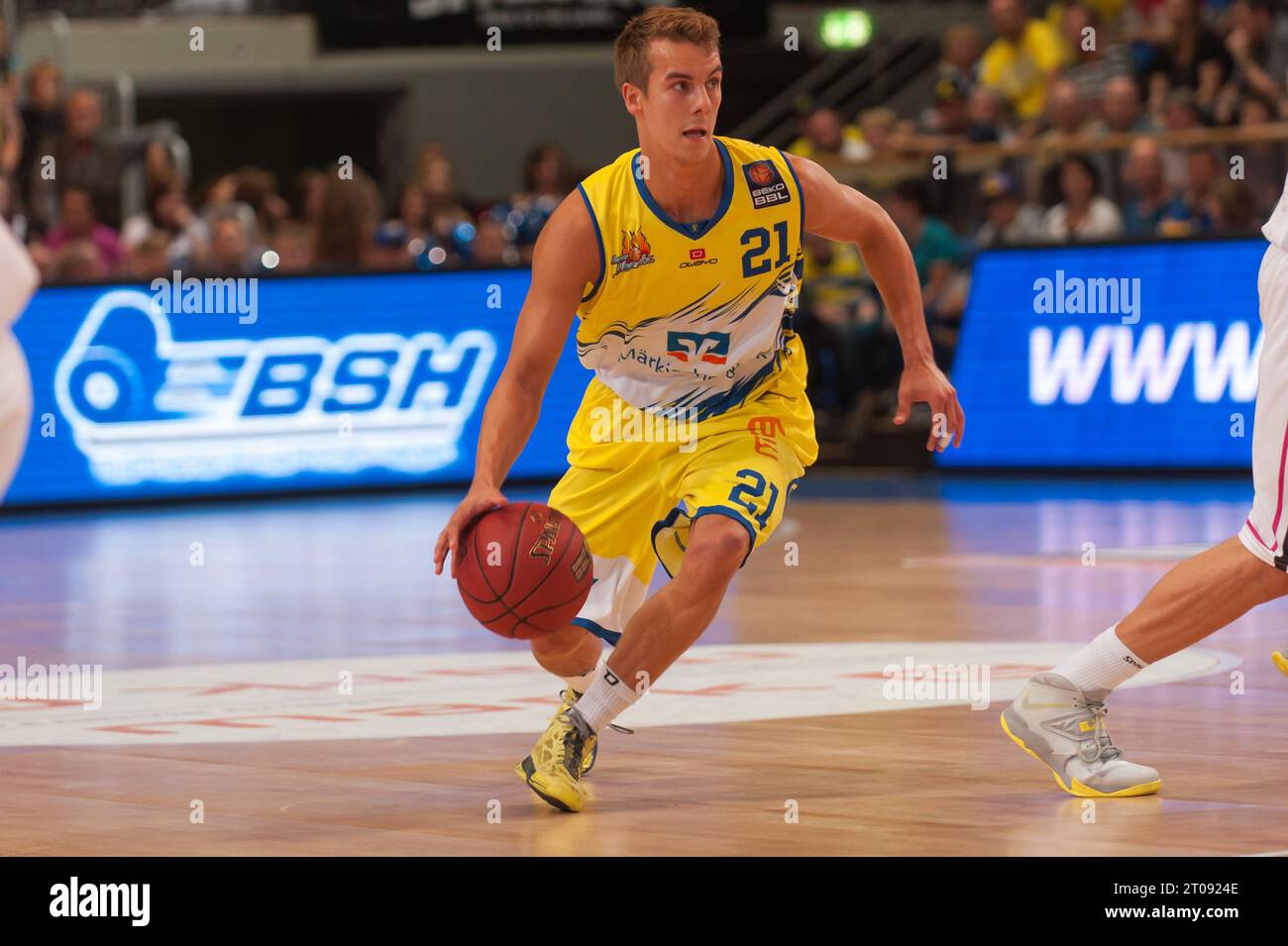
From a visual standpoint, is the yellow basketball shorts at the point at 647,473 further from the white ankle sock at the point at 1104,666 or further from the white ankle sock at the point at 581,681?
the white ankle sock at the point at 1104,666

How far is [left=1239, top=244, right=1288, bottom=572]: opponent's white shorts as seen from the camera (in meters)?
5.63

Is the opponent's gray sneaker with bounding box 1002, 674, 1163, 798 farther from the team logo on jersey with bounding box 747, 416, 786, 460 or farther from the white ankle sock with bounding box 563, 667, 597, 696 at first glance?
the white ankle sock with bounding box 563, 667, 597, 696

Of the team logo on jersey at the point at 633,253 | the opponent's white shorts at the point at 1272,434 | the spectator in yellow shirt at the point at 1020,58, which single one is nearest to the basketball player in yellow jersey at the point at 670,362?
the team logo on jersey at the point at 633,253

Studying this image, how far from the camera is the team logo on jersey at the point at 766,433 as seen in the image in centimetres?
651

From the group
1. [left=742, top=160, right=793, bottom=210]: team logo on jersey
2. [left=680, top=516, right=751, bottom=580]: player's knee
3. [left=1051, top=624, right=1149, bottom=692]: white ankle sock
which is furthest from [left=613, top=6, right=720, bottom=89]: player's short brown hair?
[left=1051, top=624, right=1149, bottom=692]: white ankle sock

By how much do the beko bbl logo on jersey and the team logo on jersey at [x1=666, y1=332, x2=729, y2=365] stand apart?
9.28 m

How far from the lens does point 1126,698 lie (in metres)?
7.59

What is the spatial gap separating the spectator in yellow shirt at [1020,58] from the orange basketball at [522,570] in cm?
1411

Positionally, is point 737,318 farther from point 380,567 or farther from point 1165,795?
point 380,567

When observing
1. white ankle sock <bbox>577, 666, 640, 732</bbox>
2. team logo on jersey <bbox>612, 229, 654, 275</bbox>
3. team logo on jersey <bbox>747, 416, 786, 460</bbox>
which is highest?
team logo on jersey <bbox>612, 229, 654, 275</bbox>

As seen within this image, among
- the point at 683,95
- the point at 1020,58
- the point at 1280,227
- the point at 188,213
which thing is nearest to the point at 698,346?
the point at 683,95

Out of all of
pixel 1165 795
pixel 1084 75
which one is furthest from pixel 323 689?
pixel 1084 75

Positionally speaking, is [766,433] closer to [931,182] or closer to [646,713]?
[646,713]

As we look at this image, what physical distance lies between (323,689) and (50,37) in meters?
15.7
